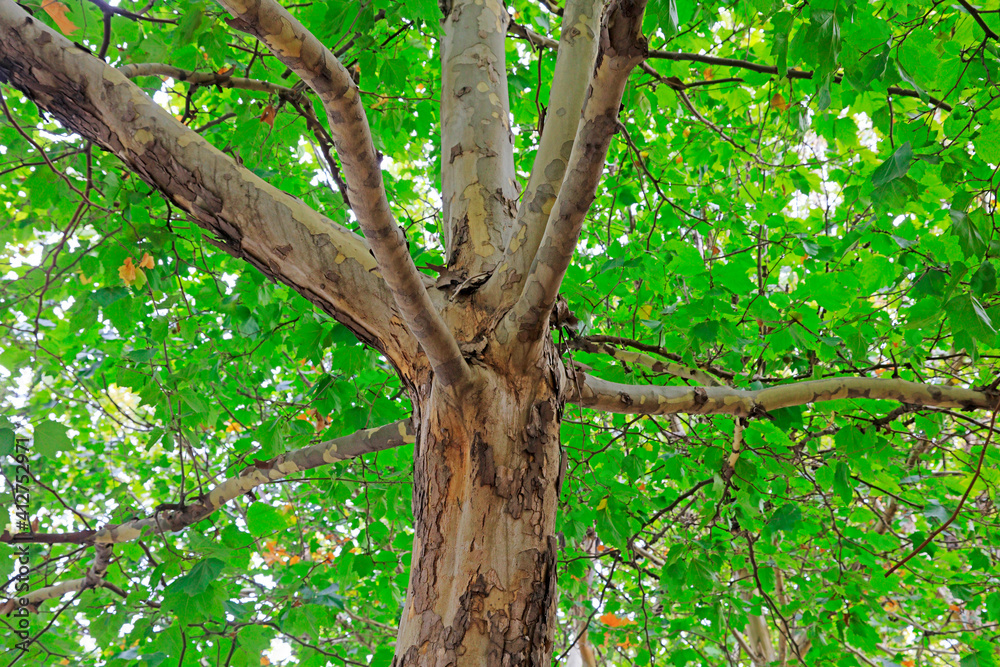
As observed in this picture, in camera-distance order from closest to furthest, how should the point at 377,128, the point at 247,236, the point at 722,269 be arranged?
the point at 247,236
the point at 722,269
the point at 377,128

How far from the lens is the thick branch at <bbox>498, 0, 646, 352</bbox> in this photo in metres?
1.00

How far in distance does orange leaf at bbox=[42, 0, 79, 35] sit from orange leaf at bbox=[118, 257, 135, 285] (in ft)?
2.92

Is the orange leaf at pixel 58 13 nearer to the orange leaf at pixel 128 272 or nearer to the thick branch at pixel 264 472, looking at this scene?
the orange leaf at pixel 128 272

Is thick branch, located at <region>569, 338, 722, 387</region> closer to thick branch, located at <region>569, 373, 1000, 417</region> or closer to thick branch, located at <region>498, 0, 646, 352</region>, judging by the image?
thick branch, located at <region>569, 373, 1000, 417</region>

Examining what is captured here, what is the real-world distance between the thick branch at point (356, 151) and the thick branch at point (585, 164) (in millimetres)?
235

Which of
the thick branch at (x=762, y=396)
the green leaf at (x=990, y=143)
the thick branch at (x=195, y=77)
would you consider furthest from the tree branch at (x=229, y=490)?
the green leaf at (x=990, y=143)

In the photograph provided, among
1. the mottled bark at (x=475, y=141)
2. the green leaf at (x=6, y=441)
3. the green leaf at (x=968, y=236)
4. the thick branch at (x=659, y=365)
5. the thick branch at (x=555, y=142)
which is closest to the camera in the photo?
the green leaf at (x=968, y=236)

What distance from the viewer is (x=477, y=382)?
1.47m

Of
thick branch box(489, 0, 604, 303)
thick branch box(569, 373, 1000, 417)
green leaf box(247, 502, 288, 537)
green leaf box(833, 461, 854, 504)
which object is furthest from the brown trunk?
green leaf box(833, 461, 854, 504)

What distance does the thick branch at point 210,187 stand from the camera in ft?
4.90

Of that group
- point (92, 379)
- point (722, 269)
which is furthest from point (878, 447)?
point (92, 379)

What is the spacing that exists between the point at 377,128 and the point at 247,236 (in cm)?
203

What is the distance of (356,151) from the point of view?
1.07 meters

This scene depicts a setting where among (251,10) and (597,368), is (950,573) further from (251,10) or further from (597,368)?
(251,10)
